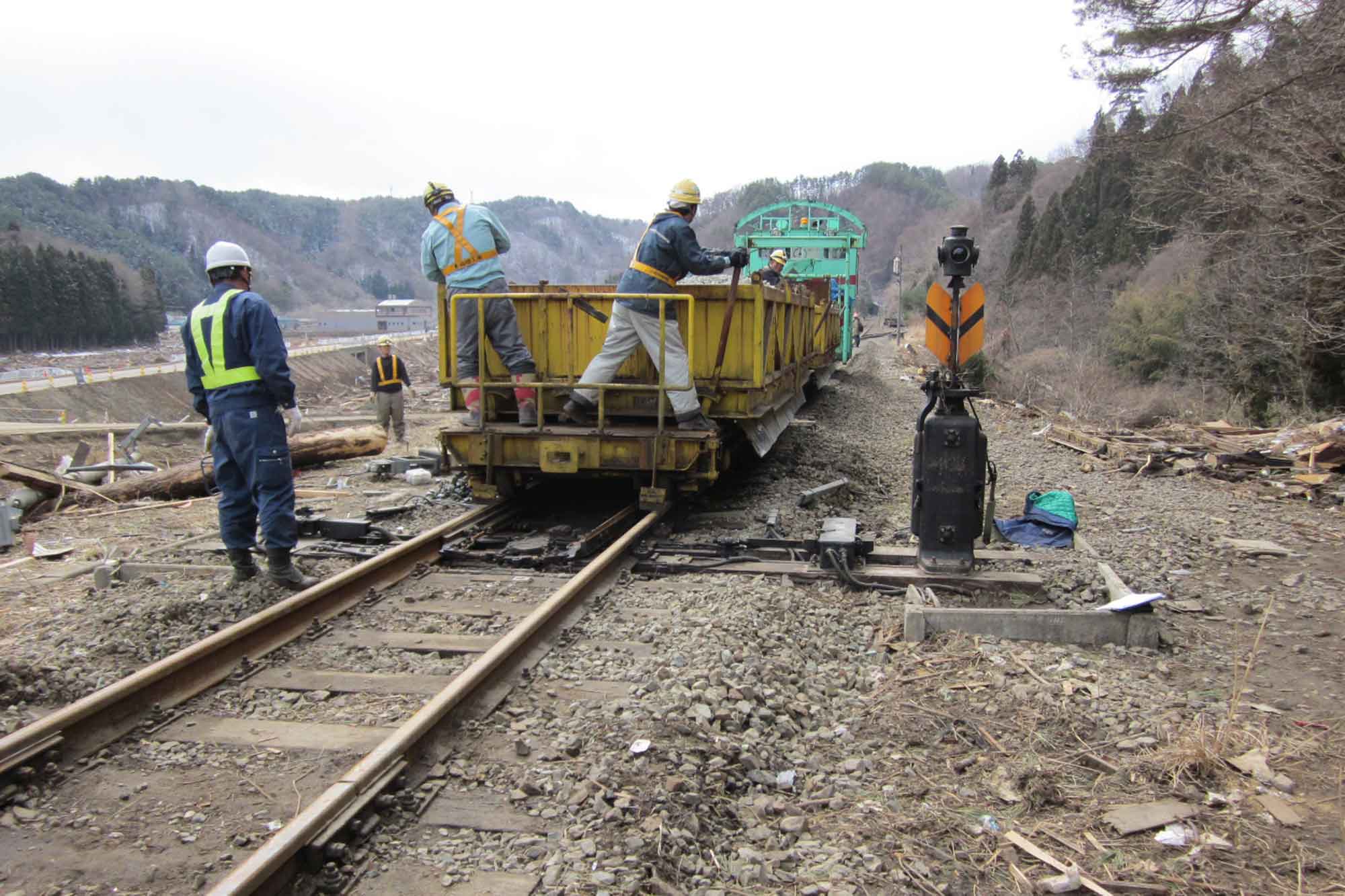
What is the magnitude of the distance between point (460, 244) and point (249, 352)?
2432 mm

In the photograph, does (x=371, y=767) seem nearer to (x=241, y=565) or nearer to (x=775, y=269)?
(x=241, y=565)

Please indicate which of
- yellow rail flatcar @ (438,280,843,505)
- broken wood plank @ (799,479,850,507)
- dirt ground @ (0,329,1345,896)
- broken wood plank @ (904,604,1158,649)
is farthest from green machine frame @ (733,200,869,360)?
broken wood plank @ (904,604,1158,649)

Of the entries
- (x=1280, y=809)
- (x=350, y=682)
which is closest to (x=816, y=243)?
(x=350, y=682)

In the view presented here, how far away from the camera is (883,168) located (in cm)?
12494

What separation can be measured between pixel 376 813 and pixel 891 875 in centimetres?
163

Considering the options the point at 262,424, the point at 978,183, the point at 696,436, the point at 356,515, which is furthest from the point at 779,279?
the point at 978,183

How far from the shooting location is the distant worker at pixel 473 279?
699 centimetres

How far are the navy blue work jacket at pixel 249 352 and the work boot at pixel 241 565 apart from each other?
878 mm

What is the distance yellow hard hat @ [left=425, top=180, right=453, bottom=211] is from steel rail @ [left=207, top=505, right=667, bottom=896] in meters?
4.02

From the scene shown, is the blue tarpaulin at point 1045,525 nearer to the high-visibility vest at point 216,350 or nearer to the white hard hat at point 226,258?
the high-visibility vest at point 216,350

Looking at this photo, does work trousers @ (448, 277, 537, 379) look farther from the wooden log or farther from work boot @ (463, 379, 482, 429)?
the wooden log

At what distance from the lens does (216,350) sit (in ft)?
16.8

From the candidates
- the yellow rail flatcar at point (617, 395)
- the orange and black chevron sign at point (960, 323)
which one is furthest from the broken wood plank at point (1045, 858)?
the yellow rail flatcar at point (617, 395)

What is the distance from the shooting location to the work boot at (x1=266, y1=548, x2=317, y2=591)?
5191 mm
